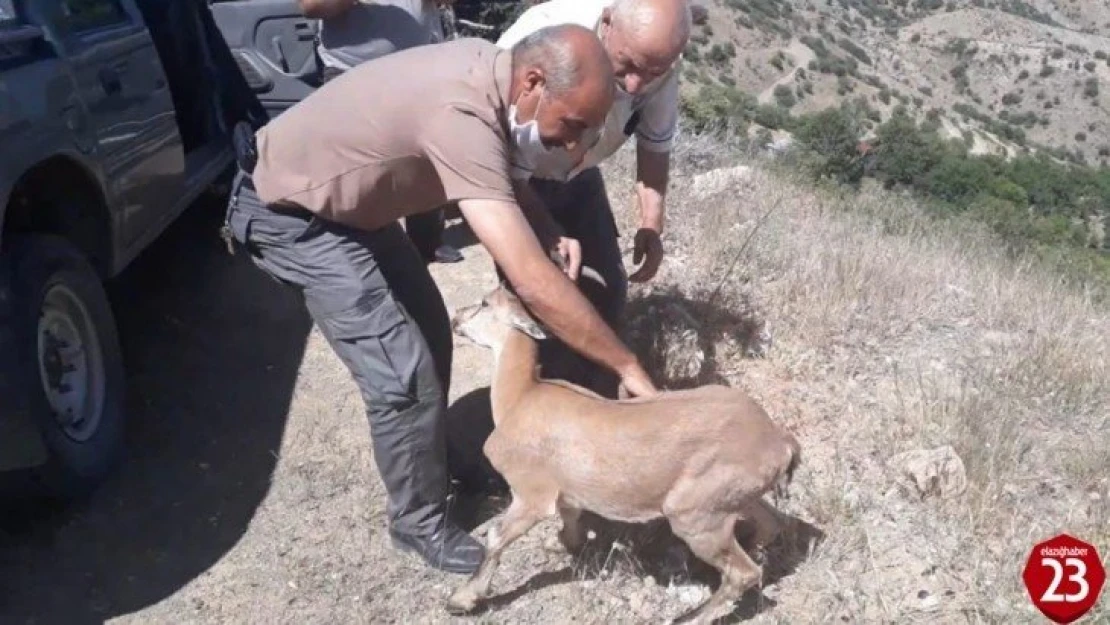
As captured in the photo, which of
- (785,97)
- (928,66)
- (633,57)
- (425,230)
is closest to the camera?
(633,57)

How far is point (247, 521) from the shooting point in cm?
397

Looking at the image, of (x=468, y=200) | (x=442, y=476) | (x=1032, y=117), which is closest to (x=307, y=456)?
(x=442, y=476)

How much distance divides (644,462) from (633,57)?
1.23 meters

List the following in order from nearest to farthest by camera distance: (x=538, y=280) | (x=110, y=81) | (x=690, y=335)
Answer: (x=538, y=280)
(x=110, y=81)
(x=690, y=335)

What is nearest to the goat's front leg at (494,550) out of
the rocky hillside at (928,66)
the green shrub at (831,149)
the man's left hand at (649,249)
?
the man's left hand at (649,249)

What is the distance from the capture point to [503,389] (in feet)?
11.3

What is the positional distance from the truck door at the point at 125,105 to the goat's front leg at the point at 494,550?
2.05 metres

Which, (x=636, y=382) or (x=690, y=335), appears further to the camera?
(x=690, y=335)

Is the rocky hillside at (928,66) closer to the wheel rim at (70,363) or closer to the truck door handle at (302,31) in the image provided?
the truck door handle at (302,31)

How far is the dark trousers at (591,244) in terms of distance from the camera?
4.15 m

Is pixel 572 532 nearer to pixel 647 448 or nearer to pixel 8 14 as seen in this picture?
pixel 647 448

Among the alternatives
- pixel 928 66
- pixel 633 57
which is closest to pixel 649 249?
pixel 633 57

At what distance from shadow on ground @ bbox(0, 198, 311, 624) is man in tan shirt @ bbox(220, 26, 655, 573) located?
83cm

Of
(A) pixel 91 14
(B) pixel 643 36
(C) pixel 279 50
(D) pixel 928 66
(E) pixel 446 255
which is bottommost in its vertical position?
(D) pixel 928 66
